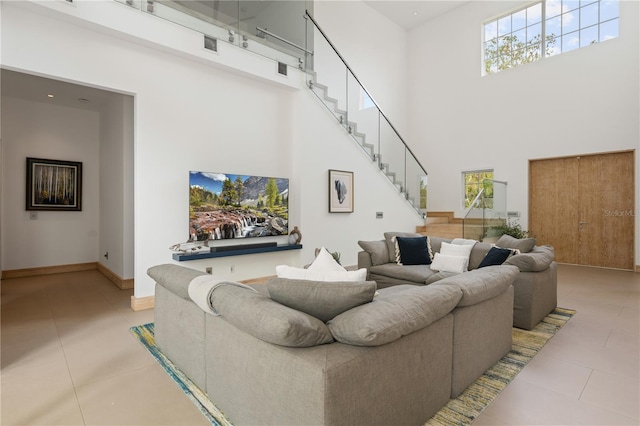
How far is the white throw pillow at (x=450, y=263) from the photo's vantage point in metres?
4.09

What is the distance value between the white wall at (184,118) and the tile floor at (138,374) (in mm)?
1049

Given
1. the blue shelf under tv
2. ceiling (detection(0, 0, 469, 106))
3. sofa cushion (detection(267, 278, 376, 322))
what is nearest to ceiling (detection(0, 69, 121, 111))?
ceiling (detection(0, 0, 469, 106))

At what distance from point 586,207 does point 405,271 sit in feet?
17.1

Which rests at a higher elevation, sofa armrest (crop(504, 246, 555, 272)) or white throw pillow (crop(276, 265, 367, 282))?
white throw pillow (crop(276, 265, 367, 282))

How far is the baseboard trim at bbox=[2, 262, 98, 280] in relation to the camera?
5840 mm

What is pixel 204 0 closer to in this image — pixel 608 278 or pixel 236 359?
pixel 236 359

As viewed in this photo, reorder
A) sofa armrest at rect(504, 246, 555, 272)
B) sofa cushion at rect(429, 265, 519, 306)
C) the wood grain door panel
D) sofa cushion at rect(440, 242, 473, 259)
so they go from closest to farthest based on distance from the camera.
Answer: sofa cushion at rect(429, 265, 519, 306) → sofa armrest at rect(504, 246, 555, 272) → sofa cushion at rect(440, 242, 473, 259) → the wood grain door panel

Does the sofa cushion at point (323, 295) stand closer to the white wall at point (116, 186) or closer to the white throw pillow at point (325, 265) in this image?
the white throw pillow at point (325, 265)

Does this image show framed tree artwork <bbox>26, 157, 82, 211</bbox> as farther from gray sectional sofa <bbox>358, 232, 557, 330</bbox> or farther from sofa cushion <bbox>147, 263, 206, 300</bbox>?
gray sectional sofa <bbox>358, 232, 557, 330</bbox>

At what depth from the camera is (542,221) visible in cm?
757

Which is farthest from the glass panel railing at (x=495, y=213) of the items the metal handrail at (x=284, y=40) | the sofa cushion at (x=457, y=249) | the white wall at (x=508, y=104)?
the metal handrail at (x=284, y=40)

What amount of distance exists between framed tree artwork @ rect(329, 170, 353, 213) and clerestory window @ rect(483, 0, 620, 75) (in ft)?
16.4

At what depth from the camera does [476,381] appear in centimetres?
243

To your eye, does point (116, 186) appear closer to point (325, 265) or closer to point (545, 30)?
point (325, 265)
